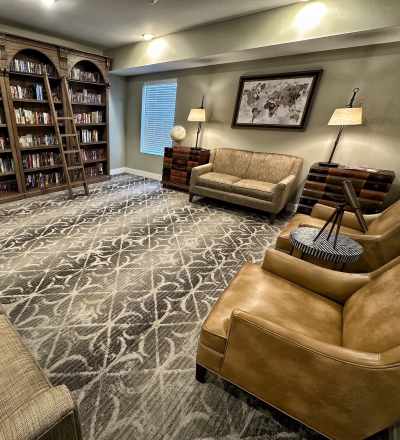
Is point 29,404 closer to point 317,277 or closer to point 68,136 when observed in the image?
point 317,277

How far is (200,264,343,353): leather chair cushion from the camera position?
3.43 ft

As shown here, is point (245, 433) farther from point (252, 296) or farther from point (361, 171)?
point (361, 171)

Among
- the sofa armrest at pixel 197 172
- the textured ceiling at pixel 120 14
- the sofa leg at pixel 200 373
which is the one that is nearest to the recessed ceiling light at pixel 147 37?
the textured ceiling at pixel 120 14

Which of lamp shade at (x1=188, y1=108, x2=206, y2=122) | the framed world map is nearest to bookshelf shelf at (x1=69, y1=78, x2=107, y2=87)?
lamp shade at (x1=188, y1=108, x2=206, y2=122)

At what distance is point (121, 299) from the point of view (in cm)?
176

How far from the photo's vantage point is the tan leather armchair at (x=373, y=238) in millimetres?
1648

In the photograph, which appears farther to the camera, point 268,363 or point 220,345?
point 220,345

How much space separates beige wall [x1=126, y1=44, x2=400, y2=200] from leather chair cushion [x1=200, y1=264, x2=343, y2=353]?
281cm

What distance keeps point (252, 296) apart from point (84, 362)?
1.02 metres

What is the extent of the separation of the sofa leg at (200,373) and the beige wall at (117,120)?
5032mm

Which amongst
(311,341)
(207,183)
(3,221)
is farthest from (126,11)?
(311,341)

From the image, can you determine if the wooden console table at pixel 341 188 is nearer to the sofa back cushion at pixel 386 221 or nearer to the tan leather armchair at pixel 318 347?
the sofa back cushion at pixel 386 221

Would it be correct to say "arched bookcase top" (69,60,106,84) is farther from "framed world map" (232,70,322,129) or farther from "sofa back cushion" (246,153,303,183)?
"sofa back cushion" (246,153,303,183)

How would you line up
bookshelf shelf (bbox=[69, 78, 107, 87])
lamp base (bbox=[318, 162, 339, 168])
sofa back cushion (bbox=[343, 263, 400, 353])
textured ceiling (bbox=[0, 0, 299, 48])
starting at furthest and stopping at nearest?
bookshelf shelf (bbox=[69, 78, 107, 87]) → lamp base (bbox=[318, 162, 339, 168]) → textured ceiling (bbox=[0, 0, 299, 48]) → sofa back cushion (bbox=[343, 263, 400, 353])
